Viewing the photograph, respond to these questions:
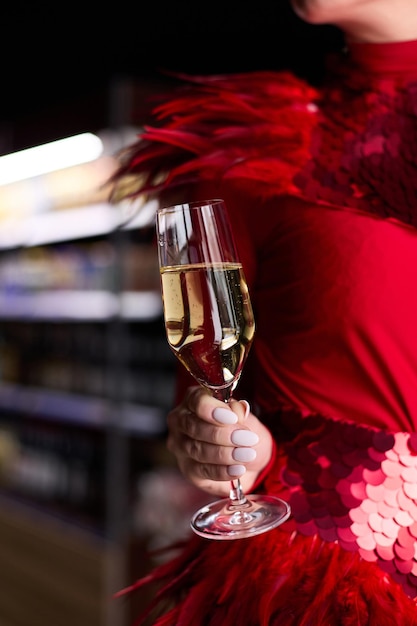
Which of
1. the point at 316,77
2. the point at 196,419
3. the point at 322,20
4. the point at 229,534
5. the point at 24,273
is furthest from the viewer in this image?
the point at 24,273

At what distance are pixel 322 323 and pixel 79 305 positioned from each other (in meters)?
2.61

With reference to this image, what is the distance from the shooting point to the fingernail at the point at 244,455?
2.57ft

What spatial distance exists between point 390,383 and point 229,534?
0.28 metres

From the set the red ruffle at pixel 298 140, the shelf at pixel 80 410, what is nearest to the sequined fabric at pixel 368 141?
the red ruffle at pixel 298 140

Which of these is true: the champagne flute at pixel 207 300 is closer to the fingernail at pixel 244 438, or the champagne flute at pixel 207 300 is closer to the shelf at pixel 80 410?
the fingernail at pixel 244 438

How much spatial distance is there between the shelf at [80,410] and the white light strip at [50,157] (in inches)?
44.1

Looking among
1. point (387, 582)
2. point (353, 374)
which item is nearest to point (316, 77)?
point (353, 374)

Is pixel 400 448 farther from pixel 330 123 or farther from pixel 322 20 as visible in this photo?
pixel 322 20

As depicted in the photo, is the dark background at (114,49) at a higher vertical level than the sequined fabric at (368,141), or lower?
higher

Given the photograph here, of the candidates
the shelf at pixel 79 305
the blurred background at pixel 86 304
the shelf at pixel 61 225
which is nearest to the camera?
the blurred background at pixel 86 304

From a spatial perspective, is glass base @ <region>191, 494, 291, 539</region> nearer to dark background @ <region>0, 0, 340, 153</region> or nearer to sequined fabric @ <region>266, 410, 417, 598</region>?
sequined fabric @ <region>266, 410, 417, 598</region>

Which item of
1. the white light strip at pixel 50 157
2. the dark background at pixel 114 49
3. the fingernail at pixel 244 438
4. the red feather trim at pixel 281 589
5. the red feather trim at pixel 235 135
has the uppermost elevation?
the dark background at pixel 114 49

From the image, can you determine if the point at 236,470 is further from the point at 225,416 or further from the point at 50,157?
the point at 50,157

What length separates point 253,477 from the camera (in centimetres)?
94
